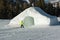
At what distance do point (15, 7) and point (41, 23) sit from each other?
15224 millimetres

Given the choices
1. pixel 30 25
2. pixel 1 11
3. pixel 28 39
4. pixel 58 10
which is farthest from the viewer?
pixel 58 10

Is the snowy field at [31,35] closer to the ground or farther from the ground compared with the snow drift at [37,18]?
closer to the ground

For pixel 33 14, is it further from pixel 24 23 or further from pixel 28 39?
pixel 28 39

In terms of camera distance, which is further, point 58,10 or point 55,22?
point 58,10

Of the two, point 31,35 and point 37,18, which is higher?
point 37,18

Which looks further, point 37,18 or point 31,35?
point 37,18

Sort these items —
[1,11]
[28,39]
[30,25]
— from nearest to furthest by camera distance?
[28,39] → [30,25] → [1,11]

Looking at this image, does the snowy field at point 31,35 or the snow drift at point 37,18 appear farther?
the snow drift at point 37,18

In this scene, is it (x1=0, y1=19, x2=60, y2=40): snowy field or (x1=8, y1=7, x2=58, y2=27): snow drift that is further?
(x1=8, y1=7, x2=58, y2=27): snow drift

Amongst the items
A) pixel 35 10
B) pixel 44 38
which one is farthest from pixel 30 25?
pixel 44 38

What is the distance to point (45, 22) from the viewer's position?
21.0 m

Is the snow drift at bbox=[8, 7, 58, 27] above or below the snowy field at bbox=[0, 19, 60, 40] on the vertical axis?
above

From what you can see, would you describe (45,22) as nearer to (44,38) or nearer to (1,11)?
(44,38)

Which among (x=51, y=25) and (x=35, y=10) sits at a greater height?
(x=35, y=10)
